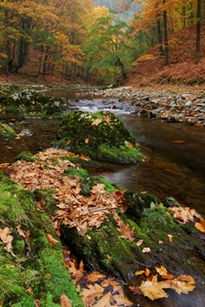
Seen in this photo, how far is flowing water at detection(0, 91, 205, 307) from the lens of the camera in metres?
4.77

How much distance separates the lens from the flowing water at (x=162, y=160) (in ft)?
15.6

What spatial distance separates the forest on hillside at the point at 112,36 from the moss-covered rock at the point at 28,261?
70.5ft

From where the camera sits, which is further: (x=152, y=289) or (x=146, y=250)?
(x=146, y=250)

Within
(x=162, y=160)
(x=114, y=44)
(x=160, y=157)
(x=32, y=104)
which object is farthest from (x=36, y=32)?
(x=162, y=160)

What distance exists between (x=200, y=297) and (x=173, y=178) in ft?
10.6

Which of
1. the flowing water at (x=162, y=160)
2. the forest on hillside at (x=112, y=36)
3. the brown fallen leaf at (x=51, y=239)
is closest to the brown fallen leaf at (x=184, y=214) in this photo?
the flowing water at (x=162, y=160)

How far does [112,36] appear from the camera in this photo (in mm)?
31578

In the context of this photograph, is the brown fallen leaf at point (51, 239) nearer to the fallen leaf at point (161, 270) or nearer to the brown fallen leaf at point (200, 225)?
the fallen leaf at point (161, 270)

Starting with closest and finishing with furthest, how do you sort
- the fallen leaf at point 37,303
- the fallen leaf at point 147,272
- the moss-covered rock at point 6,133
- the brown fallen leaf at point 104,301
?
the fallen leaf at point 37,303
the brown fallen leaf at point 104,301
the fallen leaf at point 147,272
the moss-covered rock at point 6,133

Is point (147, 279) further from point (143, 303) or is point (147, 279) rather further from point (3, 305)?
point (3, 305)

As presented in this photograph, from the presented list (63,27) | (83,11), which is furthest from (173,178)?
(83,11)

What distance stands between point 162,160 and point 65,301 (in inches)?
209

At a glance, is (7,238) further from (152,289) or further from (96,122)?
(96,122)

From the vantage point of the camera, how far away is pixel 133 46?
3338 cm
